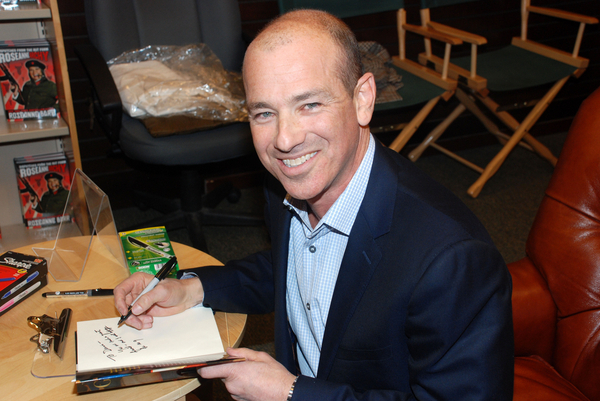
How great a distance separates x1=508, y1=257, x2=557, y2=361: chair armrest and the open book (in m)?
0.67

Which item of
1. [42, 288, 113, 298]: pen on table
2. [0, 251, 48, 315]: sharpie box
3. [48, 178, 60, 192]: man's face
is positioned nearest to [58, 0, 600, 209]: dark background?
[48, 178, 60, 192]: man's face

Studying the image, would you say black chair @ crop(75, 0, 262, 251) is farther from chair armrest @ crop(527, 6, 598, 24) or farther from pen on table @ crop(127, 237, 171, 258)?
chair armrest @ crop(527, 6, 598, 24)

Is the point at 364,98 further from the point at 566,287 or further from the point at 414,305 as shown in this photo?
the point at 566,287

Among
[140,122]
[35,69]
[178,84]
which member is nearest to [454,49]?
[178,84]

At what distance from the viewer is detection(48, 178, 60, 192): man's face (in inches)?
84.9

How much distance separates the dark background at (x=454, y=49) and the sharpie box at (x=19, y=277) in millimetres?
1175

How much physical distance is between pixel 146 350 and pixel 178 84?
54.0 inches

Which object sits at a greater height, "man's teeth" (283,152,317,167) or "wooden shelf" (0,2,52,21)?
"wooden shelf" (0,2,52,21)

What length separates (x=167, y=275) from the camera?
1.20 meters

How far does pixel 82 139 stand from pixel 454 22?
2137mm

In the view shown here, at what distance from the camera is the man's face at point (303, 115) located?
2.92 feet

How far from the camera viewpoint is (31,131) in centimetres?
192

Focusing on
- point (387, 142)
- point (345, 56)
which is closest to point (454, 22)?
point (387, 142)
